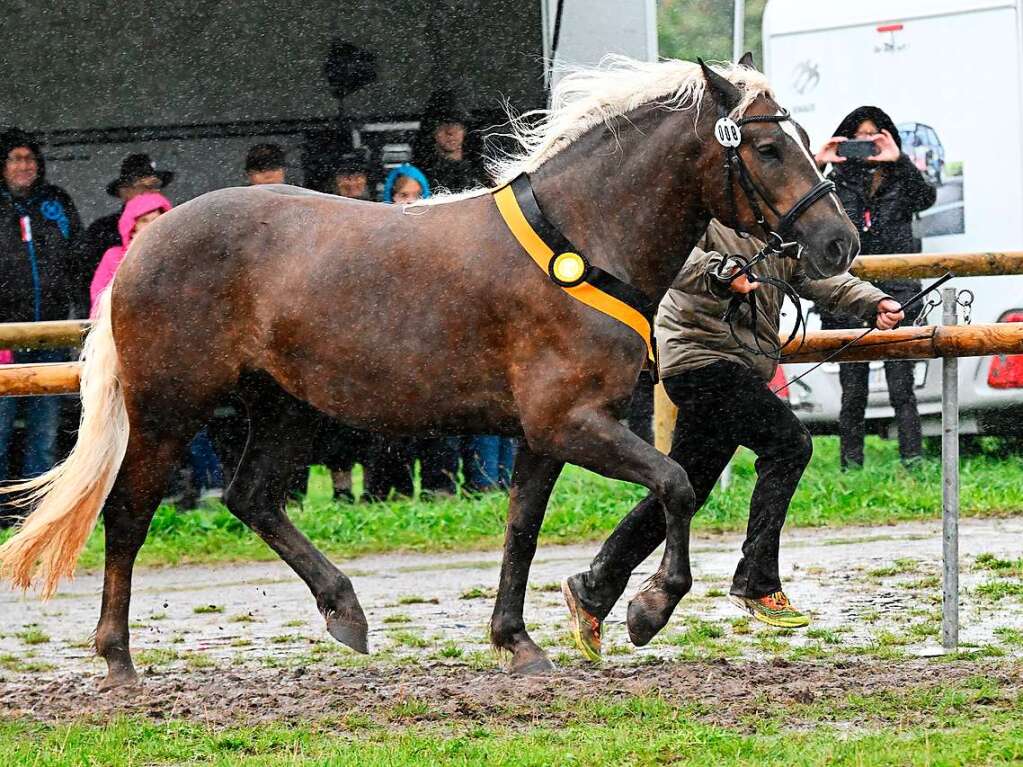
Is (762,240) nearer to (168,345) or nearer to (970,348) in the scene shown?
(970,348)

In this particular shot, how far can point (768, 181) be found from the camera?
5.41 metres

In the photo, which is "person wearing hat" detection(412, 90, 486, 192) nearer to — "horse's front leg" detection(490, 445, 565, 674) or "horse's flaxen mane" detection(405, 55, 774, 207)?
"horse's flaxen mane" detection(405, 55, 774, 207)

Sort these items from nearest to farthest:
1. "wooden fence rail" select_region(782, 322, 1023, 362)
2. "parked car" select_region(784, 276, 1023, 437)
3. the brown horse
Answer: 1. the brown horse
2. "wooden fence rail" select_region(782, 322, 1023, 362)
3. "parked car" select_region(784, 276, 1023, 437)

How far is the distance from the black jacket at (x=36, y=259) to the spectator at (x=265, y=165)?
44.4 inches

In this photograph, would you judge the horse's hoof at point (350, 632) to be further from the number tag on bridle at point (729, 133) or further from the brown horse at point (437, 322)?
the number tag on bridle at point (729, 133)

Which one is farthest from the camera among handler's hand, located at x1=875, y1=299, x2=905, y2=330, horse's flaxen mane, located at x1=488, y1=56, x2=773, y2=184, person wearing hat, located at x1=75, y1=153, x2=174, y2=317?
person wearing hat, located at x1=75, y1=153, x2=174, y2=317

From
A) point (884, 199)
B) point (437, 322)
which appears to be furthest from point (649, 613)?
point (884, 199)

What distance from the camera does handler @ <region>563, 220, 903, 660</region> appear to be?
19.3 feet

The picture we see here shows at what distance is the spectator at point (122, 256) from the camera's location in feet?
31.1

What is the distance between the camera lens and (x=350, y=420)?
5926mm

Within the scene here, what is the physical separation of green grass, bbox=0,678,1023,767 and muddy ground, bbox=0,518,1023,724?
120 mm

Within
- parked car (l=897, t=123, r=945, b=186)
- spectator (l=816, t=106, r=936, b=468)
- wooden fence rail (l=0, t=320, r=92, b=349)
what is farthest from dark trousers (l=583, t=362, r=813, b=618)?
parked car (l=897, t=123, r=945, b=186)

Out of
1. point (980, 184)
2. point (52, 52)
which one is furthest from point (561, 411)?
point (980, 184)

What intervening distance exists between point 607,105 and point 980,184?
674 centimetres
